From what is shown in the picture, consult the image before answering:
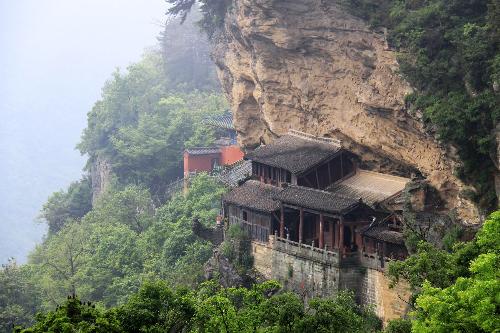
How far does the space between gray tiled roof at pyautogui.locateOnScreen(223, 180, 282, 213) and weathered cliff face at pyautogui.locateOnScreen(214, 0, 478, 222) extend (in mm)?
3434

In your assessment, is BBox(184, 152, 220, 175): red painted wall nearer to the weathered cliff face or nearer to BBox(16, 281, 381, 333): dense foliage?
the weathered cliff face

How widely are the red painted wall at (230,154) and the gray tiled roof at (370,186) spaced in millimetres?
15633

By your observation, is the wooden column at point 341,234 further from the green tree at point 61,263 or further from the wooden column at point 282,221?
the green tree at point 61,263

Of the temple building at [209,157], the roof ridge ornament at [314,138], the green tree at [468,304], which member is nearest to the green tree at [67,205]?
the temple building at [209,157]

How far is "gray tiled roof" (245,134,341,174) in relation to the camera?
31.4 metres

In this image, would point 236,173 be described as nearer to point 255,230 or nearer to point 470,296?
point 255,230

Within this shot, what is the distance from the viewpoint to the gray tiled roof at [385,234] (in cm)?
2592

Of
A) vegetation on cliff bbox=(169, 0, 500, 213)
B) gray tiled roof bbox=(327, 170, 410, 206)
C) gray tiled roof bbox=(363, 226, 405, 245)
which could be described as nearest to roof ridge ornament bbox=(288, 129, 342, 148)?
gray tiled roof bbox=(327, 170, 410, 206)

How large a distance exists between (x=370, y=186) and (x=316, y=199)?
2.60 meters

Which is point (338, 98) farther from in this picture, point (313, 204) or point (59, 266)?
point (59, 266)

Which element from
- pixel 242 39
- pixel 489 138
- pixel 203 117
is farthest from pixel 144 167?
pixel 489 138

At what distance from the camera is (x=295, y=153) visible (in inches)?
1286

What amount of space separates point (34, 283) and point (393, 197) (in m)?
22.8

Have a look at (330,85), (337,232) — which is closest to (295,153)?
(330,85)
